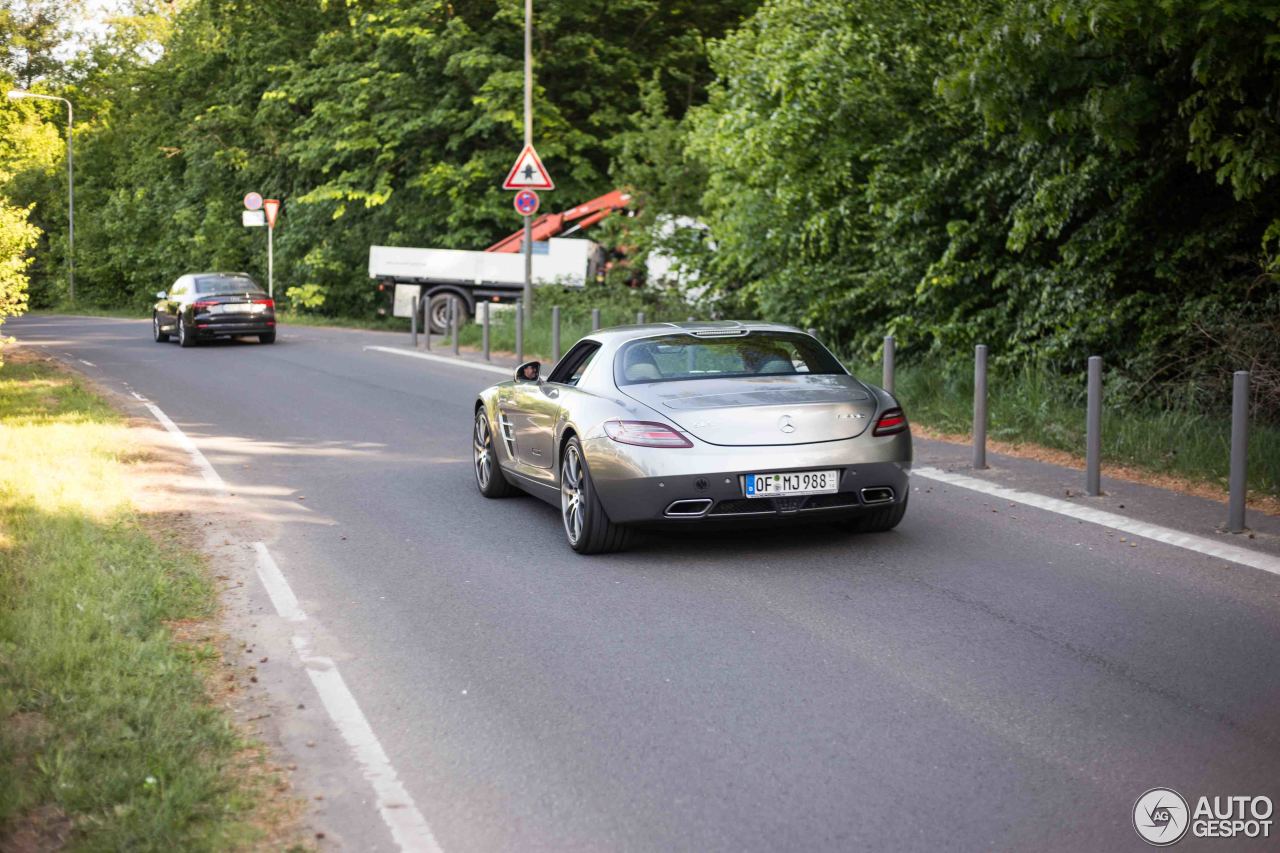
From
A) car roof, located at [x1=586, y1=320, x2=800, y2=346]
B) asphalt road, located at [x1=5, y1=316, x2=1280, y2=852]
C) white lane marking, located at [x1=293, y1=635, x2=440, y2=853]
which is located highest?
car roof, located at [x1=586, y1=320, x2=800, y2=346]

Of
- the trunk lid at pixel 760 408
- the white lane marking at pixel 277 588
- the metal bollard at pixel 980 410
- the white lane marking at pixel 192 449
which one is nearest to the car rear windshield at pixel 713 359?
the trunk lid at pixel 760 408

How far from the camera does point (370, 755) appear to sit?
4.83m

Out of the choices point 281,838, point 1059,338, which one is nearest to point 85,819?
point 281,838

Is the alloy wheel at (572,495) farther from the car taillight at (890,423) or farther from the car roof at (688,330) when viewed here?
the car taillight at (890,423)

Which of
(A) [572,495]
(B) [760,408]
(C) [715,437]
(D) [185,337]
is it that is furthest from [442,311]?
(C) [715,437]

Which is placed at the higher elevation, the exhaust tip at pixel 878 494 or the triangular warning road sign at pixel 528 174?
the triangular warning road sign at pixel 528 174

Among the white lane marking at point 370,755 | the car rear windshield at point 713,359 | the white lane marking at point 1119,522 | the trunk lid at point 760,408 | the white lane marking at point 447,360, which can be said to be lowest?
the white lane marking at point 370,755

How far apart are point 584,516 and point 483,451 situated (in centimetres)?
254

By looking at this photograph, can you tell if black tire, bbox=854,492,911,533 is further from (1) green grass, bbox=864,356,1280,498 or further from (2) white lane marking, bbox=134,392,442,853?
(2) white lane marking, bbox=134,392,442,853

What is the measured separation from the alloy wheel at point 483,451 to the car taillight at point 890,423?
3185 millimetres

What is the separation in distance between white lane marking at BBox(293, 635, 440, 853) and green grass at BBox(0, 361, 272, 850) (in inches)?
15.1

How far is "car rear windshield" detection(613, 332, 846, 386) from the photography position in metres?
8.49

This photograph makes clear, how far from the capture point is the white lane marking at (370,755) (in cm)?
415

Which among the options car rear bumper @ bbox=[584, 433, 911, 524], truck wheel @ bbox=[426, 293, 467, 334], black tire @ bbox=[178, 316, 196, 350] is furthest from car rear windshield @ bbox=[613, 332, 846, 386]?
truck wheel @ bbox=[426, 293, 467, 334]
